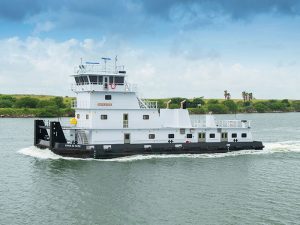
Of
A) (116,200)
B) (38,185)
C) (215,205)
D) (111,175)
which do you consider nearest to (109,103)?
(111,175)

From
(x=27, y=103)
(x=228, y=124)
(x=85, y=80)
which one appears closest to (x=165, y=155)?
(x=228, y=124)

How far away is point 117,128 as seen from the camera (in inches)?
1548

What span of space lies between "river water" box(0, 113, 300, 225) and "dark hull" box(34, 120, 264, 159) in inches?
27.7

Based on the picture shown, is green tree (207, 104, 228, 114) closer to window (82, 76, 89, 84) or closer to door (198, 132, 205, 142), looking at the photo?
door (198, 132, 205, 142)

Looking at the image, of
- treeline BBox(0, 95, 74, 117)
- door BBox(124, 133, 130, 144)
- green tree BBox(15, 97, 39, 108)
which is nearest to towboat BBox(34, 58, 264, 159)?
door BBox(124, 133, 130, 144)

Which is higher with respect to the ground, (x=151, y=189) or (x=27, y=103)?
(x=27, y=103)

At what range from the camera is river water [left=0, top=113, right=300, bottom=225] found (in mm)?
23406

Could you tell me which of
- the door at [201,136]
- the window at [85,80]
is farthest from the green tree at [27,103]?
the door at [201,136]

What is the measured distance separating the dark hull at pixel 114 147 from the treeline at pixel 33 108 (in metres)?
68.5

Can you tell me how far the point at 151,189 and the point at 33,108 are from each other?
98.1 metres

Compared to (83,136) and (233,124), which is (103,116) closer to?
(83,136)

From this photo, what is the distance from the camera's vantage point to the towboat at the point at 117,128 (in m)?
38.6

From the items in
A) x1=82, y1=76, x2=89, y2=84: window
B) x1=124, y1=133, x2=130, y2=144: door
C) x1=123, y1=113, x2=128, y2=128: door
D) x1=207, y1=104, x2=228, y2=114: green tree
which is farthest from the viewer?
x1=207, y1=104, x2=228, y2=114: green tree

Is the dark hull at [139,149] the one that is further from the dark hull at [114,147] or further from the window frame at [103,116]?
the window frame at [103,116]
